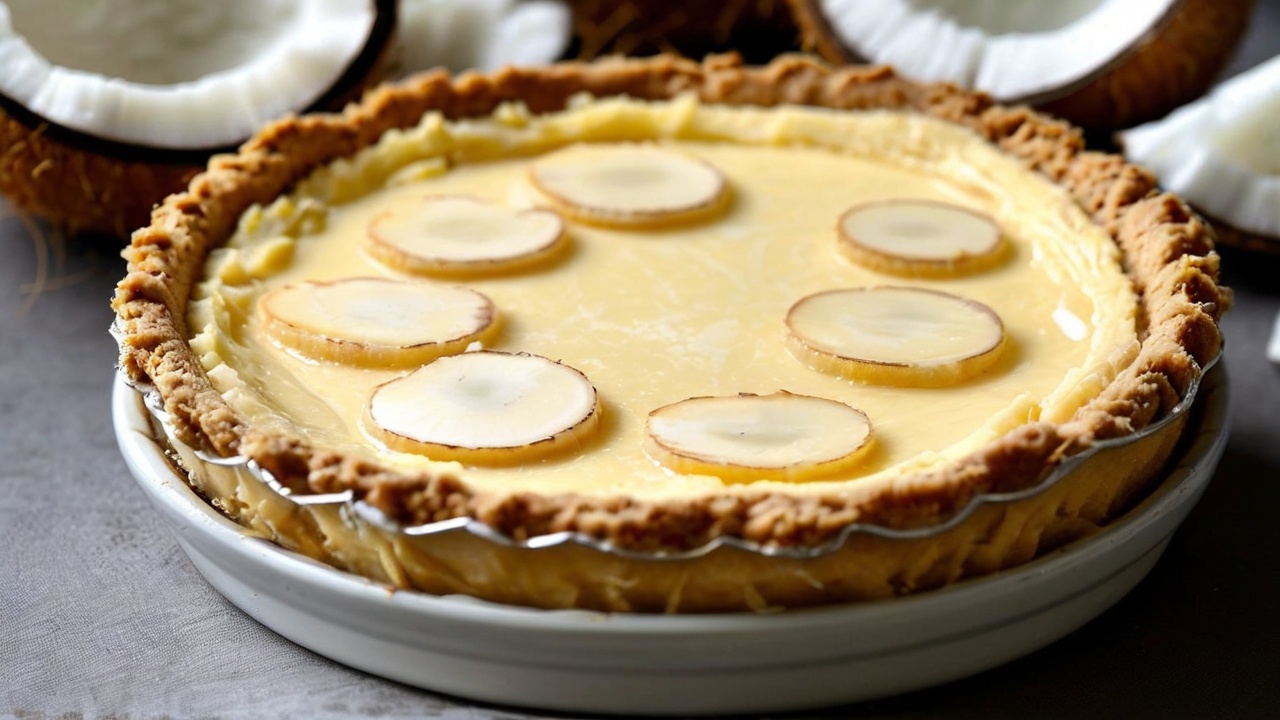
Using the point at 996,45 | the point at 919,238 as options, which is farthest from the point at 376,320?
the point at 996,45

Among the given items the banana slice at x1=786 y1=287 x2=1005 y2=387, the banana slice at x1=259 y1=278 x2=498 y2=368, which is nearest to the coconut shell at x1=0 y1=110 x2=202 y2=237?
the banana slice at x1=259 y1=278 x2=498 y2=368

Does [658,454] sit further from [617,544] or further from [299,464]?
[299,464]

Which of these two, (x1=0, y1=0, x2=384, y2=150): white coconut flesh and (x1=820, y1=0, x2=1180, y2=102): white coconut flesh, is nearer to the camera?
(x1=0, y1=0, x2=384, y2=150): white coconut flesh

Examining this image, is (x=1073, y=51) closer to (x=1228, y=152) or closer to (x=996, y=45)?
(x=996, y=45)

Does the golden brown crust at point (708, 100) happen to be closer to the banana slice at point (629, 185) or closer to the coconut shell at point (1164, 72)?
the banana slice at point (629, 185)

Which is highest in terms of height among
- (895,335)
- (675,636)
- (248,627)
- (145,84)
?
(895,335)

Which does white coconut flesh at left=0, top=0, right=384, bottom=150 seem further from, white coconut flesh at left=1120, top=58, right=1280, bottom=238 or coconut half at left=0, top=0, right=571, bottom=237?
white coconut flesh at left=1120, top=58, right=1280, bottom=238

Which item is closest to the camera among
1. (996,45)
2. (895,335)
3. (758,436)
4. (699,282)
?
(758,436)
